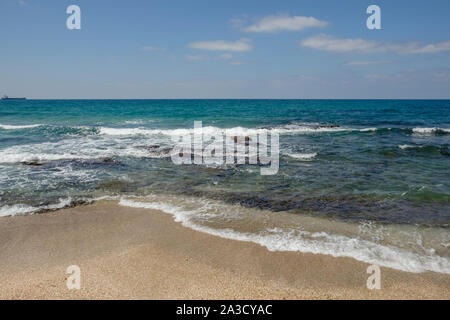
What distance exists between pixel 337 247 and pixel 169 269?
11.1 ft

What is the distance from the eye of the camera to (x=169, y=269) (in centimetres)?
520

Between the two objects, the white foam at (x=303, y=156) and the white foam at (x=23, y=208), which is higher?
the white foam at (x=303, y=156)

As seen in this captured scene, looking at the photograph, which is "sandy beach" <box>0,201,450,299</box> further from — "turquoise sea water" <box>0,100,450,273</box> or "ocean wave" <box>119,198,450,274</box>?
"turquoise sea water" <box>0,100,450,273</box>

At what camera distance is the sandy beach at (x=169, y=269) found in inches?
180

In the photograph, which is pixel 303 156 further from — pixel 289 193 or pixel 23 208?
pixel 23 208

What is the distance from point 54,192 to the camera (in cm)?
950

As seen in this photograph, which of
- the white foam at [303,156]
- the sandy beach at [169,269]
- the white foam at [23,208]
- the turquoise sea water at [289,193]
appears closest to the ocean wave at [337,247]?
the turquoise sea water at [289,193]

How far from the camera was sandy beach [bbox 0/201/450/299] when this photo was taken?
4.58 metres

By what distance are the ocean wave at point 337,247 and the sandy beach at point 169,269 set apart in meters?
0.20

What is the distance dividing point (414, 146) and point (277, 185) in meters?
12.7

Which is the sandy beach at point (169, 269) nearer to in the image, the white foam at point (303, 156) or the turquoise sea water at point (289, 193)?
the turquoise sea water at point (289, 193)

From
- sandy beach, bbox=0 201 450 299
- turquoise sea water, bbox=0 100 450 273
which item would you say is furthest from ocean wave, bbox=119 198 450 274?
sandy beach, bbox=0 201 450 299

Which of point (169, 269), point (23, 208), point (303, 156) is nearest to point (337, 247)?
point (169, 269)

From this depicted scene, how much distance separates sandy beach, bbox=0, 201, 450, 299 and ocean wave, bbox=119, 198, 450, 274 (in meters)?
0.20
